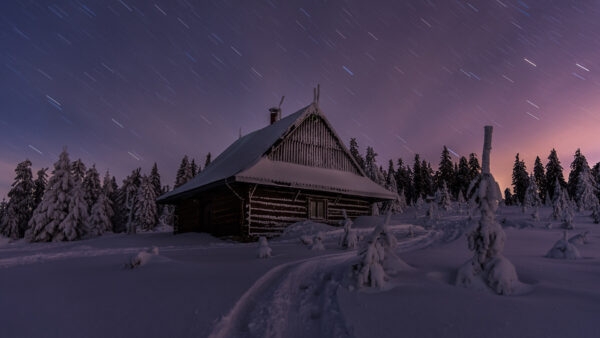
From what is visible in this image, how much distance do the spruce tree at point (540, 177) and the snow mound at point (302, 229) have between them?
6254 centimetres

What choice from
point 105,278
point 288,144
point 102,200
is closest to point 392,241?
point 105,278

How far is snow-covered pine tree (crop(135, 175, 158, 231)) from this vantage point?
4944 cm

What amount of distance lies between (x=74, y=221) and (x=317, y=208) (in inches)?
913

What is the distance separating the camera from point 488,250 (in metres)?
4.93

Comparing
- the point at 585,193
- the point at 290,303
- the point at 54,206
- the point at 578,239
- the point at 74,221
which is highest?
the point at 585,193

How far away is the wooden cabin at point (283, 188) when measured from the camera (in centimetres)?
1584

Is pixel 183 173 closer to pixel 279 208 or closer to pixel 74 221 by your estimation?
pixel 74 221

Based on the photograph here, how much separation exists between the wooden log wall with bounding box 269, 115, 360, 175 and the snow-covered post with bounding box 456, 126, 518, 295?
44.1ft

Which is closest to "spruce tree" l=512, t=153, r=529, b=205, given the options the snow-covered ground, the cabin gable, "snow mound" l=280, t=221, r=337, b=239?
the cabin gable

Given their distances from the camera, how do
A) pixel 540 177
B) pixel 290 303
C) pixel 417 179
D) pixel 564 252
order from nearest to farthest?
pixel 290 303
pixel 564 252
pixel 540 177
pixel 417 179

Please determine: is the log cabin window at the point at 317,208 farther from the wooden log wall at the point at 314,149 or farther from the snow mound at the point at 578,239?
the snow mound at the point at 578,239

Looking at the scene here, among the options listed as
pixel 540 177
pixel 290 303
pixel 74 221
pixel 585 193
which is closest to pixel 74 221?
pixel 74 221

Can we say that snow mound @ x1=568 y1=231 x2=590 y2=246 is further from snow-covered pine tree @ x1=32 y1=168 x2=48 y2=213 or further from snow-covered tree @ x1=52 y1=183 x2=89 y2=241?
snow-covered pine tree @ x1=32 y1=168 x2=48 y2=213

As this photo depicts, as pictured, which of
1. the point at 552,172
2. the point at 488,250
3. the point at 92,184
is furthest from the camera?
the point at 552,172
